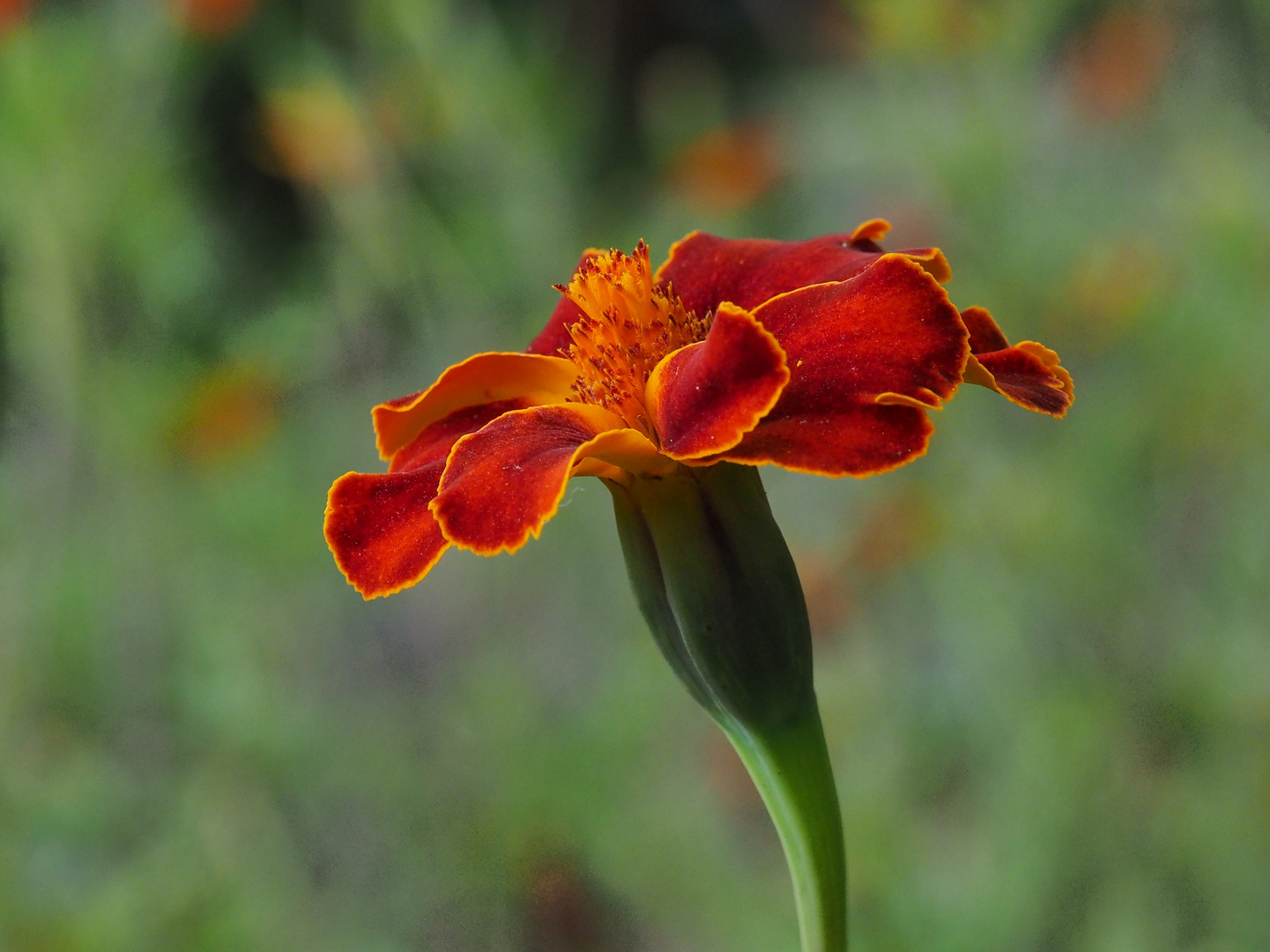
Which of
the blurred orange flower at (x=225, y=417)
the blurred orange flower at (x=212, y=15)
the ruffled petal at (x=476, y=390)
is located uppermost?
the blurred orange flower at (x=212, y=15)

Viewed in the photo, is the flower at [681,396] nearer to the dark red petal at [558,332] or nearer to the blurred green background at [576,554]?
the dark red petal at [558,332]

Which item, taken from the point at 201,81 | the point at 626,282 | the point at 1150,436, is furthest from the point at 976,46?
the point at 201,81

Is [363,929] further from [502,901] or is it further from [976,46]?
[976,46]

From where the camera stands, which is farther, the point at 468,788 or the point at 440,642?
the point at 440,642

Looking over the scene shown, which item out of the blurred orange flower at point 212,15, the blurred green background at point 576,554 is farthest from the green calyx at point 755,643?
the blurred orange flower at point 212,15

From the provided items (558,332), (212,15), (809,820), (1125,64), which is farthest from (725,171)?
(809,820)
